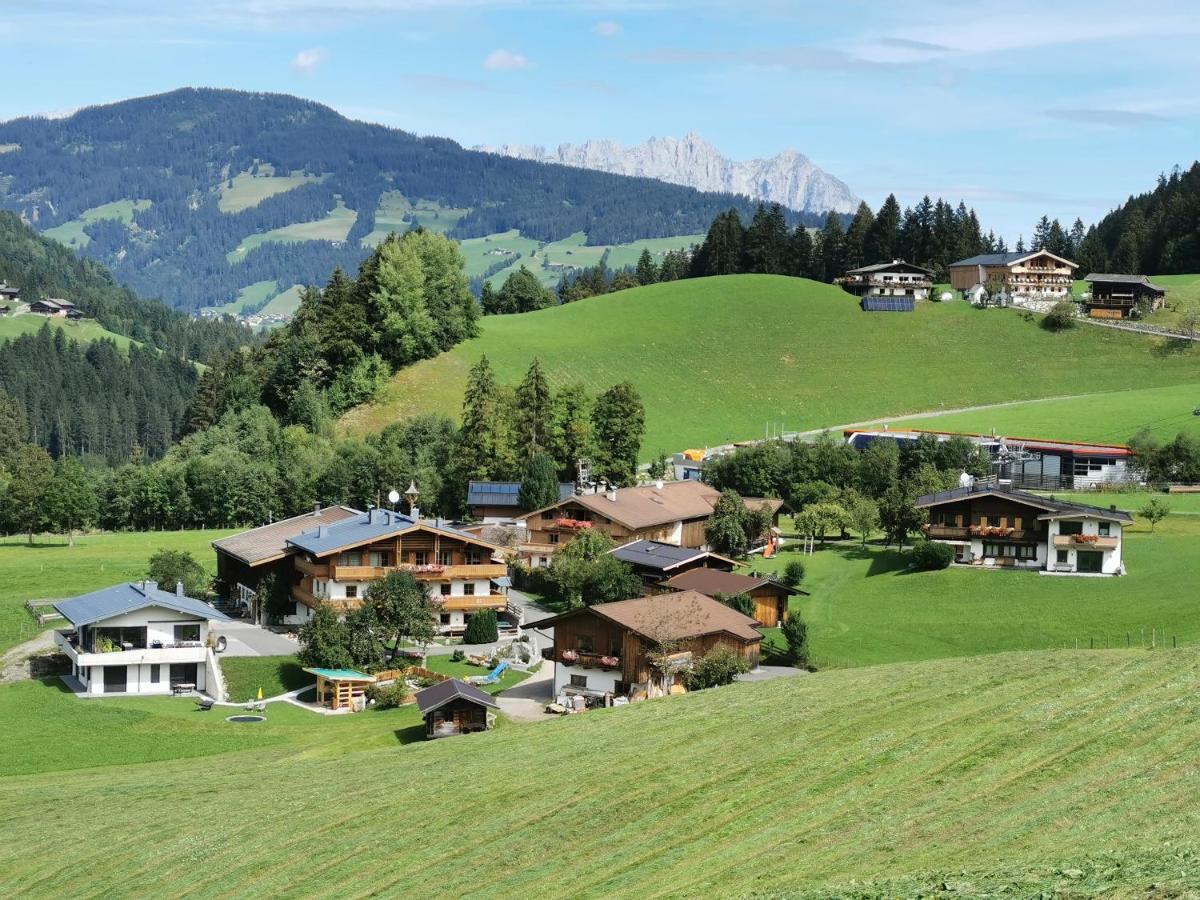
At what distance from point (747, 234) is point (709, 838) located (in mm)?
145411

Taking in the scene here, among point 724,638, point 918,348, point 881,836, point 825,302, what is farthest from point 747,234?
point 881,836

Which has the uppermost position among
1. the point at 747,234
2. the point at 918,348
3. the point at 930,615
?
the point at 747,234

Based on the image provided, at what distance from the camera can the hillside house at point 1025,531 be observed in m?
60.1

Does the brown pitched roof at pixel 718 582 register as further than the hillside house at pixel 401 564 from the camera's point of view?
No

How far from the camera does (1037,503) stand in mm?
61906

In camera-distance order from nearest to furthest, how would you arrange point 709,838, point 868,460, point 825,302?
1. point 709,838
2. point 868,460
3. point 825,302

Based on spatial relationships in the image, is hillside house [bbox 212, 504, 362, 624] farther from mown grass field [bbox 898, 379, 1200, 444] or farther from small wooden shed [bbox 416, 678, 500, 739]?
mown grass field [bbox 898, 379, 1200, 444]

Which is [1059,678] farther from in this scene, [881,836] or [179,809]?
[179,809]

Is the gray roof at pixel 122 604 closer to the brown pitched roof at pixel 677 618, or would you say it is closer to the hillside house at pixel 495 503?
the brown pitched roof at pixel 677 618

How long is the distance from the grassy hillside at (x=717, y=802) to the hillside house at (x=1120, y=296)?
343 feet

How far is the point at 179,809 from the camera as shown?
3259 centimetres

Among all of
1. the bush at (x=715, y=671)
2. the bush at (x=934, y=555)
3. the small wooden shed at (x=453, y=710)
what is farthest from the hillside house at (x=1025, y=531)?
the small wooden shed at (x=453, y=710)

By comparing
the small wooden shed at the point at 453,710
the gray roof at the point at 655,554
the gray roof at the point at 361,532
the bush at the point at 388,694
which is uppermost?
the gray roof at the point at 361,532

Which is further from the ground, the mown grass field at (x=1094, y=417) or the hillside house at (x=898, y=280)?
the hillside house at (x=898, y=280)
